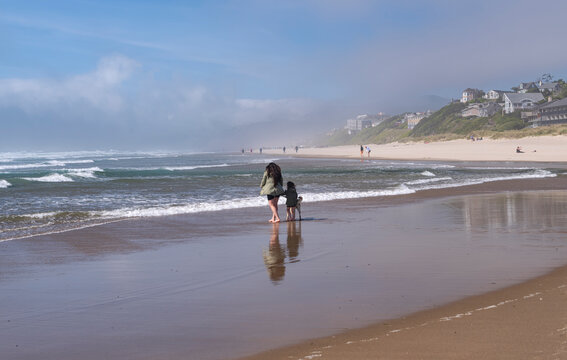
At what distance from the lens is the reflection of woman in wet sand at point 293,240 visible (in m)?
9.10

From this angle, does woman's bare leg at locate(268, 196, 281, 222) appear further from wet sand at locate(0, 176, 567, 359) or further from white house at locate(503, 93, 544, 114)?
white house at locate(503, 93, 544, 114)

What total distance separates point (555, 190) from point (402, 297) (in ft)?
57.6

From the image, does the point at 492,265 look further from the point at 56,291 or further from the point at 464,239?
the point at 56,291

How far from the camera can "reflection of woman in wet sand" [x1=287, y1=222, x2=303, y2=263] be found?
358 inches

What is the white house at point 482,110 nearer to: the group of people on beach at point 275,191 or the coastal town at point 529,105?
the coastal town at point 529,105

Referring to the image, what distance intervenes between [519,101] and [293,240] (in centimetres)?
11524

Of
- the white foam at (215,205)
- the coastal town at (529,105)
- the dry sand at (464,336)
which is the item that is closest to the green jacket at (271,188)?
the white foam at (215,205)

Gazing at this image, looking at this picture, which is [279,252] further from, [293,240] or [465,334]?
[465,334]

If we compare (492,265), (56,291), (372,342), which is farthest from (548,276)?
(56,291)

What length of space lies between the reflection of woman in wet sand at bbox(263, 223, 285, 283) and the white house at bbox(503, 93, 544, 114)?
369ft

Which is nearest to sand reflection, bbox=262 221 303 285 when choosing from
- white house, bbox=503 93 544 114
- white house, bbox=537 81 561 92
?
white house, bbox=503 93 544 114

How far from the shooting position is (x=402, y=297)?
6.13 meters

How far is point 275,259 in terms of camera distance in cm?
877

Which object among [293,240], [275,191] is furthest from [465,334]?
[275,191]
